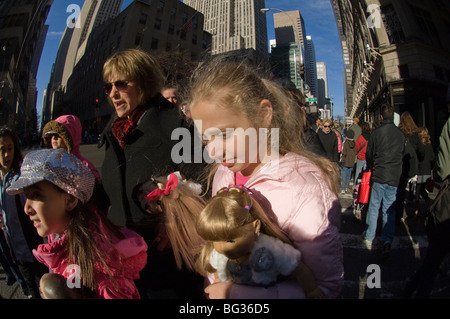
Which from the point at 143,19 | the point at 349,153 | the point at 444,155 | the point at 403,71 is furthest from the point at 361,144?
the point at 143,19

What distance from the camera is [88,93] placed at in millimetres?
2459

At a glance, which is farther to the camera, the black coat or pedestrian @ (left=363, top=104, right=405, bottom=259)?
pedestrian @ (left=363, top=104, right=405, bottom=259)

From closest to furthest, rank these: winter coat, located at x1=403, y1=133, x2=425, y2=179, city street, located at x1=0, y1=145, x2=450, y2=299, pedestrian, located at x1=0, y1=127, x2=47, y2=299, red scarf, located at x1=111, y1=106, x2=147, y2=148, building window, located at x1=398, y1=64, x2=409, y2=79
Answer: red scarf, located at x1=111, y1=106, x2=147, y2=148, building window, located at x1=398, y1=64, x2=409, y2=79, city street, located at x1=0, y1=145, x2=450, y2=299, pedestrian, located at x1=0, y1=127, x2=47, y2=299, winter coat, located at x1=403, y1=133, x2=425, y2=179

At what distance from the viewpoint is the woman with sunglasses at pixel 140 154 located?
1501 millimetres

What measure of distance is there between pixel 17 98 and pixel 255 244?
2917 mm

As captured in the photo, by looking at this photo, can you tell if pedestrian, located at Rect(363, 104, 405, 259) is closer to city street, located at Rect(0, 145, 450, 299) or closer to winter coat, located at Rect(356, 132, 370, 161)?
city street, located at Rect(0, 145, 450, 299)

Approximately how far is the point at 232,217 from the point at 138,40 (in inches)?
83.2

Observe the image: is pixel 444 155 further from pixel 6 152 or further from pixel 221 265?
pixel 6 152

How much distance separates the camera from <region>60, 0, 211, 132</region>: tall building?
88.0 inches

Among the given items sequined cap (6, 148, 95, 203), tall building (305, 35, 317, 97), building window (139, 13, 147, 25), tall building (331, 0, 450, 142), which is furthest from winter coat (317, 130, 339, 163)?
sequined cap (6, 148, 95, 203)

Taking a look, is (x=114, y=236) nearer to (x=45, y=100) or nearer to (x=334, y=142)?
(x=45, y=100)

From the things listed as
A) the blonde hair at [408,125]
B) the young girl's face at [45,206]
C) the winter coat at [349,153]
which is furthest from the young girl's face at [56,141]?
the winter coat at [349,153]

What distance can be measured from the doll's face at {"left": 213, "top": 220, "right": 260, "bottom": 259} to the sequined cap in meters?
0.78

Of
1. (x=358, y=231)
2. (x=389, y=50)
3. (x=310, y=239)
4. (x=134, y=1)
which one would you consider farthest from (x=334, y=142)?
(x=310, y=239)
